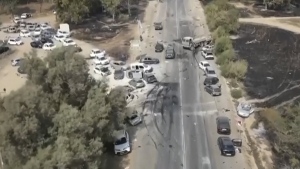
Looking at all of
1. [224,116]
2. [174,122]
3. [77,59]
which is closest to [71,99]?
[77,59]

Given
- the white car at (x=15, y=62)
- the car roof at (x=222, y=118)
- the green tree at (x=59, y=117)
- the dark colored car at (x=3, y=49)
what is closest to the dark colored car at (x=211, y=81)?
the car roof at (x=222, y=118)

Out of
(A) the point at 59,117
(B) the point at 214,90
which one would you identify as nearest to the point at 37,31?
(B) the point at 214,90

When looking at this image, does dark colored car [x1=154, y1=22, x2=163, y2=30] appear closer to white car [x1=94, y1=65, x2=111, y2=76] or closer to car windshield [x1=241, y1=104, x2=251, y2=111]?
white car [x1=94, y1=65, x2=111, y2=76]

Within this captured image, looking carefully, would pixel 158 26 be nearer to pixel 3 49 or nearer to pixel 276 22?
pixel 276 22

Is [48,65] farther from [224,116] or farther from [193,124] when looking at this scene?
[224,116]

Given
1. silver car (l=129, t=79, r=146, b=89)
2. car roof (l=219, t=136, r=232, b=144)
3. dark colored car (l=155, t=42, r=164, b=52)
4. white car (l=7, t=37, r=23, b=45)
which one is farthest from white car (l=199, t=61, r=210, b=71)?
white car (l=7, t=37, r=23, b=45)
